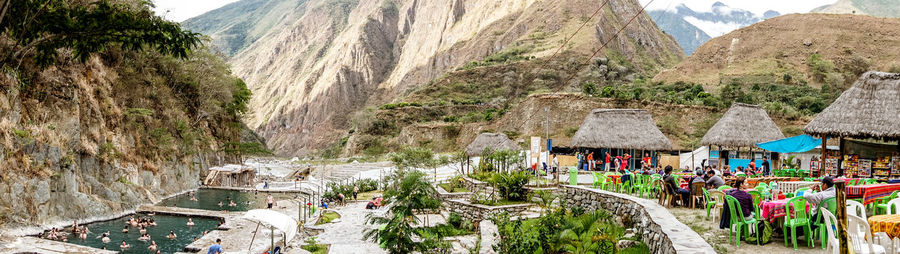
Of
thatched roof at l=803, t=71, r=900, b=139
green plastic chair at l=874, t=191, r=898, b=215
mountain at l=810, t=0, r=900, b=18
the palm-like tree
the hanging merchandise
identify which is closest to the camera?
green plastic chair at l=874, t=191, r=898, b=215

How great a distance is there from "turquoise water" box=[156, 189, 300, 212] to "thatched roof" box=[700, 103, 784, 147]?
862 inches

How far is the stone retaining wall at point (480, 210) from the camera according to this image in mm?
14612

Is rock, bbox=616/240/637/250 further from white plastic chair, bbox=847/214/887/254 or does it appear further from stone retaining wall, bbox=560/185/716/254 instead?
white plastic chair, bbox=847/214/887/254

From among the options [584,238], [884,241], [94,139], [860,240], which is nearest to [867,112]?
[584,238]

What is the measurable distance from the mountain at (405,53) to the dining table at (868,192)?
192ft

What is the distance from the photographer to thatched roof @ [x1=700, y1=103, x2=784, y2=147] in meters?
21.3

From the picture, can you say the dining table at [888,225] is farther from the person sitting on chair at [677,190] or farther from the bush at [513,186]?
the bush at [513,186]

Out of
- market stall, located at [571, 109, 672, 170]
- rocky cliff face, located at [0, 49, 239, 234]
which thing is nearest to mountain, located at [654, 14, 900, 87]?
market stall, located at [571, 109, 672, 170]

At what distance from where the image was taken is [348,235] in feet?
54.2

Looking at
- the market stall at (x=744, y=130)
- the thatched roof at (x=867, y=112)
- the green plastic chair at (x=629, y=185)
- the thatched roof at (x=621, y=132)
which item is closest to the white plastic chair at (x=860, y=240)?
the green plastic chair at (x=629, y=185)

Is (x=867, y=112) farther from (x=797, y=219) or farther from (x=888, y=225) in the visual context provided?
(x=888, y=225)

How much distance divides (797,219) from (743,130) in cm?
1709

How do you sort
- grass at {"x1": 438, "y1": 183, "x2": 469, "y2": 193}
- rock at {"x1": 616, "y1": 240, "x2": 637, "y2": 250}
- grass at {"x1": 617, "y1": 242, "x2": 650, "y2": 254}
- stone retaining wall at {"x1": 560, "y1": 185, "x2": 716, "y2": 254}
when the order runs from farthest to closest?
grass at {"x1": 438, "y1": 183, "x2": 469, "y2": 193}, rock at {"x1": 616, "y1": 240, "x2": 637, "y2": 250}, grass at {"x1": 617, "y1": 242, "x2": 650, "y2": 254}, stone retaining wall at {"x1": 560, "y1": 185, "x2": 716, "y2": 254}

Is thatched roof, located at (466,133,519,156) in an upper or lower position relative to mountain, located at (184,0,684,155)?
lower
